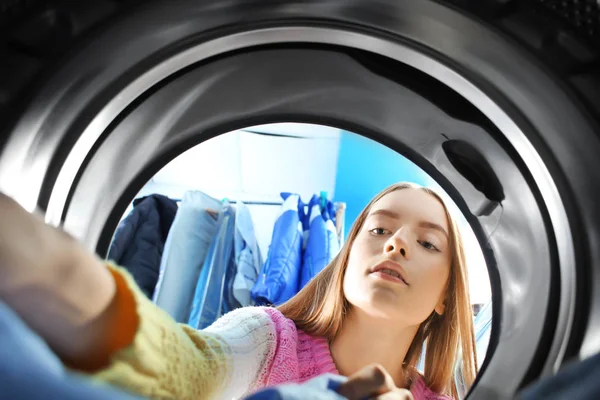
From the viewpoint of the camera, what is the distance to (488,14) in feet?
1.25

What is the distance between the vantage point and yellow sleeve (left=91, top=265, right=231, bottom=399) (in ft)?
0.96

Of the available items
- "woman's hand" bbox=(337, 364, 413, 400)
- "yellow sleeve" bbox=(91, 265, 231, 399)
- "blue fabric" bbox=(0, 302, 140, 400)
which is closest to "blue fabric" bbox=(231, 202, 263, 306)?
"yellow sleeve" bbox=(91, 265, 231, 399)

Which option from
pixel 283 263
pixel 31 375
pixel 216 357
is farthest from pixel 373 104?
pixel 283 263

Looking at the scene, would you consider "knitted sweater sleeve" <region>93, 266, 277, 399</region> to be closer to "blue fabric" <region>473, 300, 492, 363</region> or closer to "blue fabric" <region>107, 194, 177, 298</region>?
"blue fabric" <region>473, 300, 492, 363</region>

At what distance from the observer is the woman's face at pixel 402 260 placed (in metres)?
0.67

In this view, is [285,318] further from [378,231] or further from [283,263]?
[283,263]

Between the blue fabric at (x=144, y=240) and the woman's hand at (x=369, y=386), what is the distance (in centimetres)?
100

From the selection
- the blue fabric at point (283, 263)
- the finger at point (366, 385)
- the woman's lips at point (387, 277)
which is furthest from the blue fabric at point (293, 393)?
the blue fabric at point (283, 263)

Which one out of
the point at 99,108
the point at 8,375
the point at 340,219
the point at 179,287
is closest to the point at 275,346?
the point at 99,108

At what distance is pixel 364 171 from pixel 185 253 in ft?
2.03

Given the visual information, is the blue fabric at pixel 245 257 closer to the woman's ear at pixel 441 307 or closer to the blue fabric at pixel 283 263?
the blue fabric at pixel 283 263

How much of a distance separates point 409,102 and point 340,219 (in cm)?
95

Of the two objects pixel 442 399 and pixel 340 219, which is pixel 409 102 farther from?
pixel 340 219

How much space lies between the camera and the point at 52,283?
26 cm
